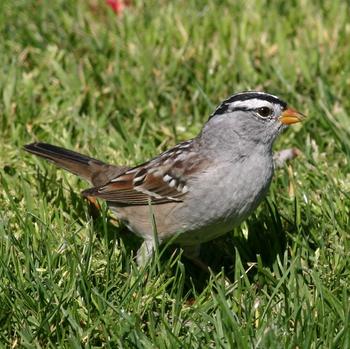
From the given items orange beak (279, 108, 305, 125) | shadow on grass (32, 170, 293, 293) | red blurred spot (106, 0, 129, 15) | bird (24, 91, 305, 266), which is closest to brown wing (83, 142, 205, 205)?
bird (24, 91, 305, 266)

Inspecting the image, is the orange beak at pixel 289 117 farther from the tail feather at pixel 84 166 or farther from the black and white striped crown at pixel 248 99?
the tail feather at pixel 84 166

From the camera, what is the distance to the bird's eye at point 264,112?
12.6ft

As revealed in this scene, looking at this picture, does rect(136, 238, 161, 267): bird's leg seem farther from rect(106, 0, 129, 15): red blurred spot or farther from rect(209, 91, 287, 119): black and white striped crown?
rect(106, 0, 129, 15): red blurred spot

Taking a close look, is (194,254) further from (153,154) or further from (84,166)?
(153,154)

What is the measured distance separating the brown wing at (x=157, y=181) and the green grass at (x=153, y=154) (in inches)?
5.9

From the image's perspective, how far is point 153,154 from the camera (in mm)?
4766

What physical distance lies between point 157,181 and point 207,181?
309mm

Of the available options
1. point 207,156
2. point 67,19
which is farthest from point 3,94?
point 207,156

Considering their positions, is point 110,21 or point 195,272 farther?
point 110,21

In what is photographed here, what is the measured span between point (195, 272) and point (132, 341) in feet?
3.23

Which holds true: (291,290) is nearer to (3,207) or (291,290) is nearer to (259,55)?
(3,207)

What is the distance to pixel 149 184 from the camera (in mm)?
3988

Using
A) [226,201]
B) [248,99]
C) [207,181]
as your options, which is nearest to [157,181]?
[207,181]

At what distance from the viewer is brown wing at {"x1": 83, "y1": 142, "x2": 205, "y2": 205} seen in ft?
12.6
